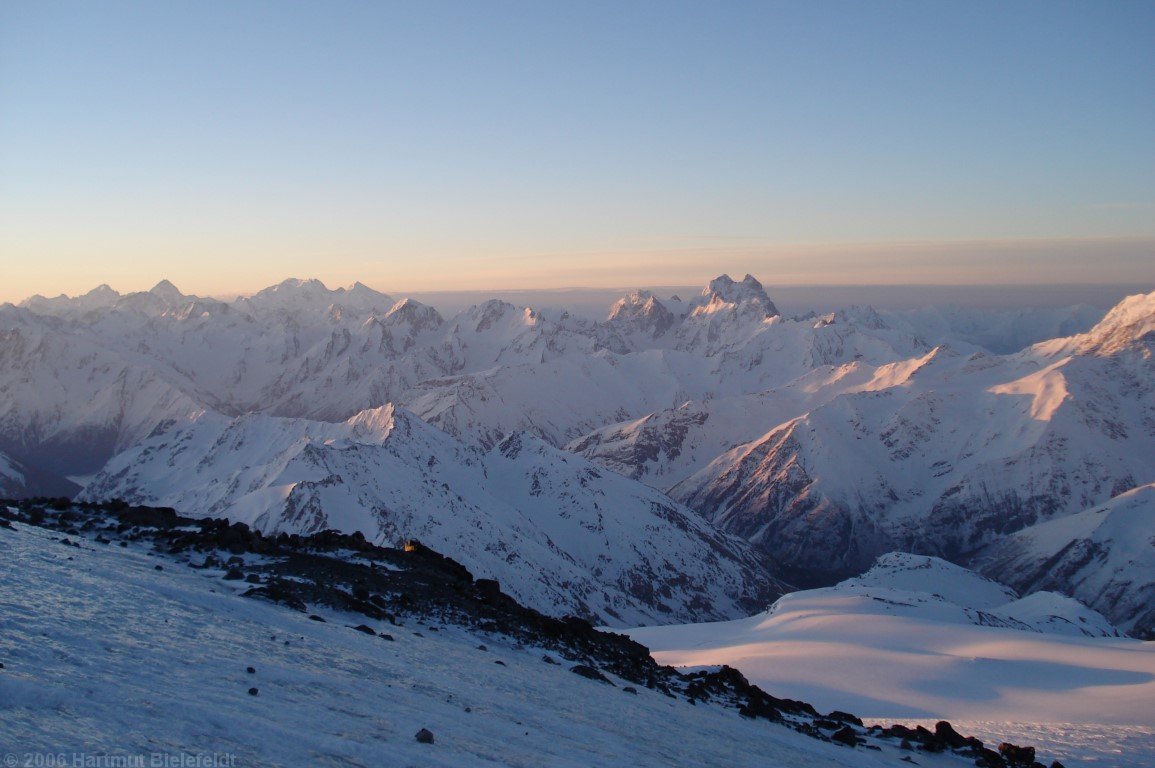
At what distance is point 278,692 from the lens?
15016mm

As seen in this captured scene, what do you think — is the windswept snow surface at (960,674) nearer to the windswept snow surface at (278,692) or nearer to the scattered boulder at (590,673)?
the windswept snow surface at (278,692)

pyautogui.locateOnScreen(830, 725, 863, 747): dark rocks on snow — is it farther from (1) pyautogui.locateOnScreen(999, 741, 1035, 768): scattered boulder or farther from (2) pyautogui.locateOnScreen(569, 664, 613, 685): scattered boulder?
(2) pyautogui.locateOnScreen(569, 664, 613, 685): scattered boulder

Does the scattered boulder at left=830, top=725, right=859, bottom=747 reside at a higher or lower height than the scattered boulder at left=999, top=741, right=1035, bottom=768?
higher

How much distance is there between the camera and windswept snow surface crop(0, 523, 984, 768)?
12227 mm

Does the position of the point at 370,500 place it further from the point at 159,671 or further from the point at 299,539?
Result: the point at 159,671

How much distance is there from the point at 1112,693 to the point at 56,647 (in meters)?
45.7

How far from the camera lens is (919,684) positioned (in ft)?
149

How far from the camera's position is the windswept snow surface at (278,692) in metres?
12.2

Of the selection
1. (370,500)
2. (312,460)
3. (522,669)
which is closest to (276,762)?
(522,669)

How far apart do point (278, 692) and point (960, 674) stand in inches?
1767

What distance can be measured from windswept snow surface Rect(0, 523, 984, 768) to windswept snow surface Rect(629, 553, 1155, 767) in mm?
10040

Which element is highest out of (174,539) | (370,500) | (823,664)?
(174,539)

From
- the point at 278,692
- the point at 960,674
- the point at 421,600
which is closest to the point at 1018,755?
the point at 421,600

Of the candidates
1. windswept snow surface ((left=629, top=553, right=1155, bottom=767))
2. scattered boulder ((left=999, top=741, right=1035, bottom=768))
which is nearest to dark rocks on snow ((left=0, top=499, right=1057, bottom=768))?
scattered boulder ((left=999, top=741, right=1035, bottom=768))
